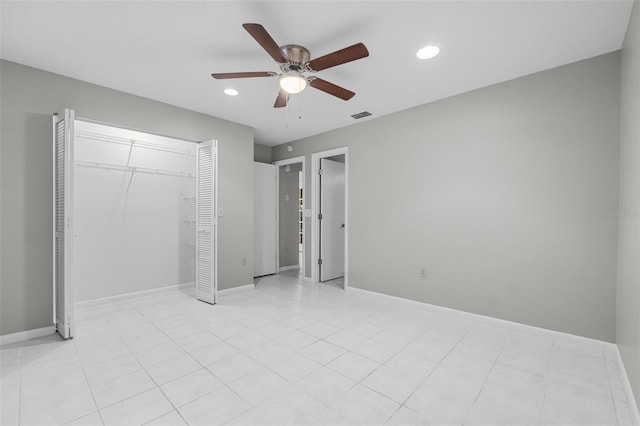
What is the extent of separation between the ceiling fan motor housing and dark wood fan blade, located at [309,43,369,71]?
0.45 feet

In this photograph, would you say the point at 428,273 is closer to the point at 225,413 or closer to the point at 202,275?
the point at 225,413

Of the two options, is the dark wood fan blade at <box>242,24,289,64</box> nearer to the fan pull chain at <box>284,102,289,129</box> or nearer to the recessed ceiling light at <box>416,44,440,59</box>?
the recessed ceiling light at <box>416,44,440,59</box>

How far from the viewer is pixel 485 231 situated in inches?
127

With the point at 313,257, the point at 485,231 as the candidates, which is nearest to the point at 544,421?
the point at 485,231

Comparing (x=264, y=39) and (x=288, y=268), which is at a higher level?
(x=264, y=39)

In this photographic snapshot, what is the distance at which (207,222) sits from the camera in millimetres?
4008

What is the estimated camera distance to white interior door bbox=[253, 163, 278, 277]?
18.2ft

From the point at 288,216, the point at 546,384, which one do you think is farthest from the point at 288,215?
the point at 546,384

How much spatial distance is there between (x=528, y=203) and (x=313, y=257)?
3.27 meters

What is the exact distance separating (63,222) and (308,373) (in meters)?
2.67

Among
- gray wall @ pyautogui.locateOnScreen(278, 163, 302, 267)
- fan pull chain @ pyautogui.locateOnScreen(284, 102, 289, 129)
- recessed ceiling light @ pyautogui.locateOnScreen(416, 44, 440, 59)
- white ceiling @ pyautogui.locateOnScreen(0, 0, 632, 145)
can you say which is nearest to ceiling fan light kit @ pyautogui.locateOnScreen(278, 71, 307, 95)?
white ceiling @ pyautogui.locateOnScreen(0, 0, 632, 145)

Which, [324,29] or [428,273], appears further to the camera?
[428,273]

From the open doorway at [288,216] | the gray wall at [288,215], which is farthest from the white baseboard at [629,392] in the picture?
the gray wall at [288,215]

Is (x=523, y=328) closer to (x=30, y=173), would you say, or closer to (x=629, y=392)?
(x=629, y=392)
